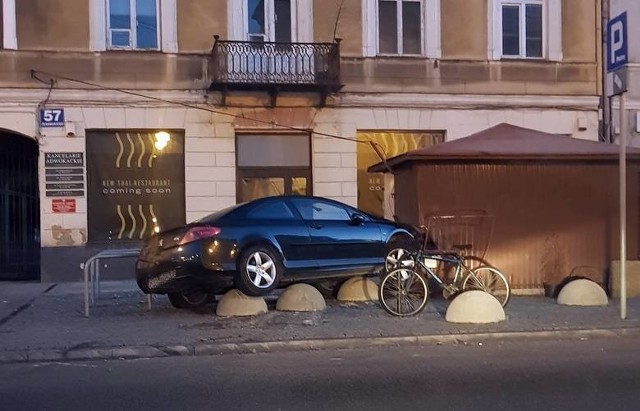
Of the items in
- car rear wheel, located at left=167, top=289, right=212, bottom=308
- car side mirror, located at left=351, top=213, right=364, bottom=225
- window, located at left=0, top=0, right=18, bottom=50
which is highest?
window, located at left=0, top=0, right=18, bottom=50

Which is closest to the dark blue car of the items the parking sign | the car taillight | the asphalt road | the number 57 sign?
the car taillight

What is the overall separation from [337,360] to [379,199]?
10210 millimetres

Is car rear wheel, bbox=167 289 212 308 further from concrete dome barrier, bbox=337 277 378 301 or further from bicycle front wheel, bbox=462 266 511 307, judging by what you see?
bicycle front wheel, bbox=462 266 511 307

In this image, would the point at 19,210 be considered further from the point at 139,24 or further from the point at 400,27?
the point at 400,27

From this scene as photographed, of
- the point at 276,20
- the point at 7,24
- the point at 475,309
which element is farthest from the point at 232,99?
the point at 475,309

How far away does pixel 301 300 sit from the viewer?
38.5ft

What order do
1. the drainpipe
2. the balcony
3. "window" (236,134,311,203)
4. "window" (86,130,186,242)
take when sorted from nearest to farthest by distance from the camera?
the balcony < "window" (86,130,186,242) < "window" (236,134,311,203) < the drainpipe

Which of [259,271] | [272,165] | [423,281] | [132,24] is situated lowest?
[423,281]

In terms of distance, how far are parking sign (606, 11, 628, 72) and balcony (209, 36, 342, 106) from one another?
7.47 metres

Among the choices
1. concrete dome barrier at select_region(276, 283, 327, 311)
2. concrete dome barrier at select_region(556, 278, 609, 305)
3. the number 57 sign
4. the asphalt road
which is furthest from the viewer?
the number 57 sign

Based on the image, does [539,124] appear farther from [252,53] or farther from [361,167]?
[252,53]

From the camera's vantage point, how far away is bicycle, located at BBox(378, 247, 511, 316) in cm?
1116

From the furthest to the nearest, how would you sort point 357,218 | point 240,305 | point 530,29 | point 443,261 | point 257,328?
point 530,29
point 357,218
point 443,261
point 240,305
point 257,328

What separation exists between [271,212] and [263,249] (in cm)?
66
